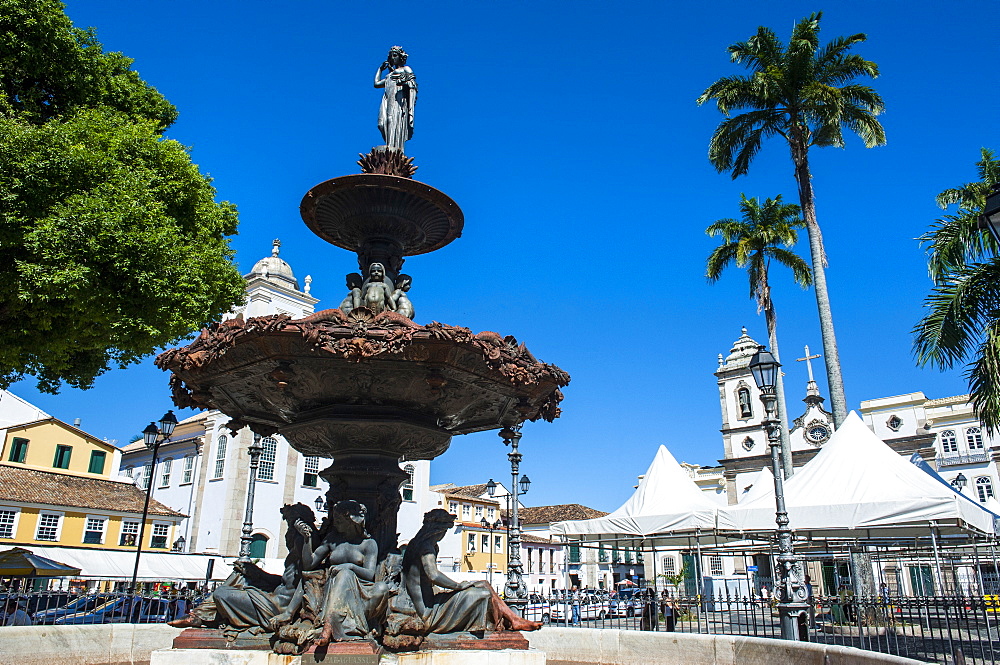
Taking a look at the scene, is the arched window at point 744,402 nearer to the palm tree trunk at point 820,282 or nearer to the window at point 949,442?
the window at point 949,442

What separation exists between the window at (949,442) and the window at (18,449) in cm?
5720

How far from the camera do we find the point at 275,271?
3941 centimetres

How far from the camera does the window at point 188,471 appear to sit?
3712 centimetres

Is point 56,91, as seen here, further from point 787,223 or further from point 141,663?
point 787,223

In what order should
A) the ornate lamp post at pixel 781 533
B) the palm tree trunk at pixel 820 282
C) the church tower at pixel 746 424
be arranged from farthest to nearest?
the church tower at pixel 746 424, the palm tree trunk at pixel 820 282, the ornate lamp post at pixel 781 533

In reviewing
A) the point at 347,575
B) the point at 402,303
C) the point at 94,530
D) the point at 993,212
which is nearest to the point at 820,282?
the point at 993,212

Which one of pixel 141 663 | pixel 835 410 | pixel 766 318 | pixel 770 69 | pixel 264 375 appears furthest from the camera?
pixel 766 318

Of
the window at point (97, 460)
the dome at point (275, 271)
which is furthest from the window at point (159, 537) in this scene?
the dome at point (275, 271)

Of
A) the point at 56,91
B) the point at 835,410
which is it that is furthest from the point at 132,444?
the point at 835,410

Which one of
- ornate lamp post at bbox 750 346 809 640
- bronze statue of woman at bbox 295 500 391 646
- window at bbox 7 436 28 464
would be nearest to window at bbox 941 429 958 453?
ornate lamp post at bbox 750 346 809 640

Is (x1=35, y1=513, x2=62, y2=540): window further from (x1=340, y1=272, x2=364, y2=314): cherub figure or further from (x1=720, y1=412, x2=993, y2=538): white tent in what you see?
(x1=340, y1=272, x2=364, y2=314): cherub figure

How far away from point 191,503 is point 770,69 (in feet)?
112

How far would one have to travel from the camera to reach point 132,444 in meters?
51.4

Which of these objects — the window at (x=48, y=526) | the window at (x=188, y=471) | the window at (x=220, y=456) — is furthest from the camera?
the window at (x=188, y=471)
